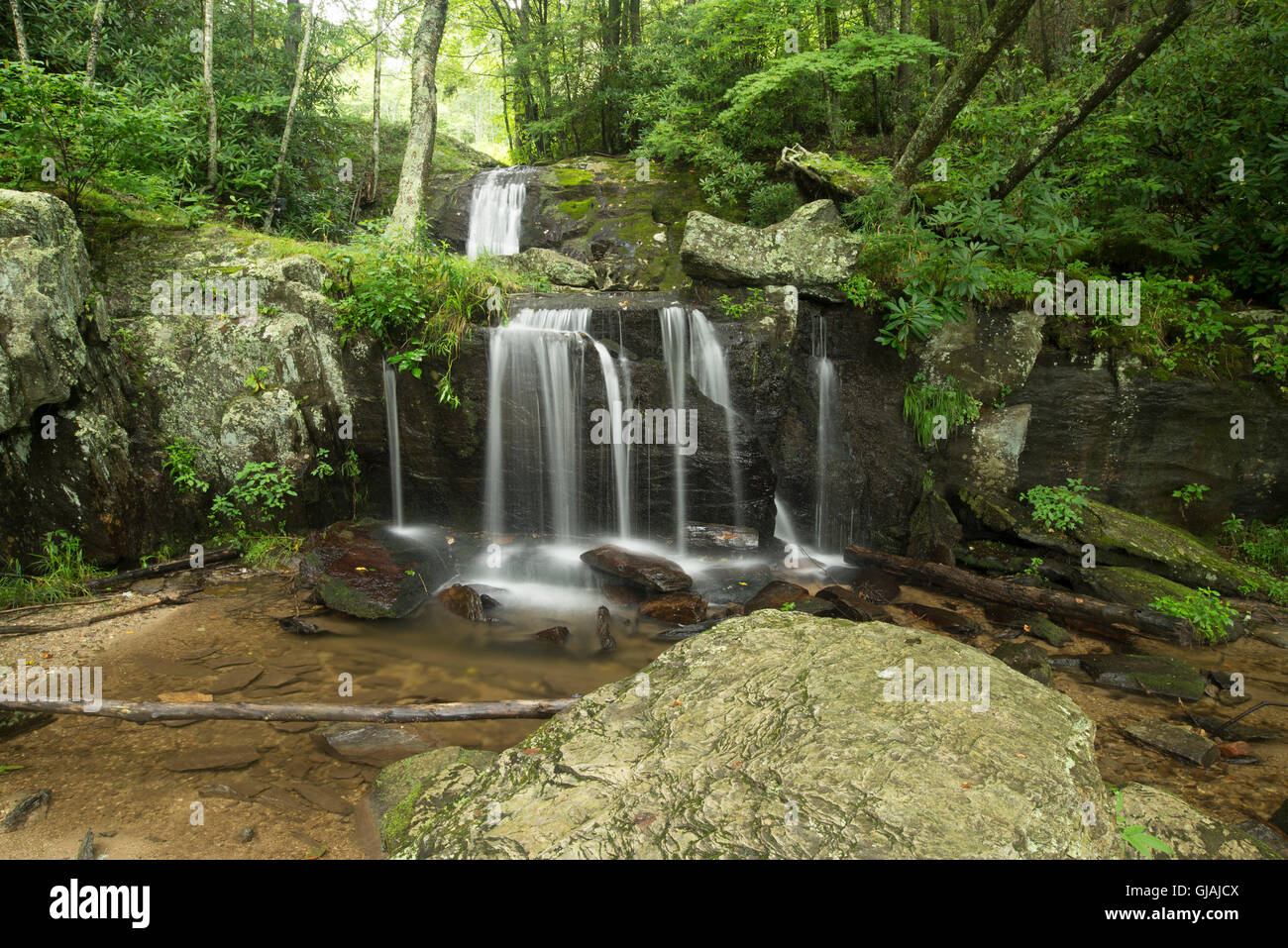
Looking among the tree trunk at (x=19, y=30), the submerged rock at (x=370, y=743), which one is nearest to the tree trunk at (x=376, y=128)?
the tree trunk at (x=19, y=30)

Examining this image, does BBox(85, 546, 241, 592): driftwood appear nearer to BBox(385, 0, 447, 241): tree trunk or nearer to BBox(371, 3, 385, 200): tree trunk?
BBox(385, 0, 447, 241): tree trunk

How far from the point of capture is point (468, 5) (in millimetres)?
21344

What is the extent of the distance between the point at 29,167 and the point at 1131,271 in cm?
1341

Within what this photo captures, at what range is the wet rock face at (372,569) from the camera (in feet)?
21.2

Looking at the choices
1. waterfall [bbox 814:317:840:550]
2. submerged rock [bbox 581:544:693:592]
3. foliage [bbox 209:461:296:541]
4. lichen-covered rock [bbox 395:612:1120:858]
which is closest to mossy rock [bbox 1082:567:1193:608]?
waterfall [bbox 814:317:840:550]

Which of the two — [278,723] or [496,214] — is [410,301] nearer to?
[278,723]

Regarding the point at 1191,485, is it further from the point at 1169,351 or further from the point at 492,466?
the point at 492,466

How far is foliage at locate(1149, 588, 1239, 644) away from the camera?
6.27 m

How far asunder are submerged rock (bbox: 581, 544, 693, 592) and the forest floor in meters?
0.79

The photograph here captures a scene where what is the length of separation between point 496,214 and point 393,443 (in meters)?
7.34

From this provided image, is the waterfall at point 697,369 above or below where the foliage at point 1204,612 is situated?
above

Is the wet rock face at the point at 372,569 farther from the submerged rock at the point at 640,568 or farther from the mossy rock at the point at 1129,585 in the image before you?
the mossy rock at the point at 1129,585

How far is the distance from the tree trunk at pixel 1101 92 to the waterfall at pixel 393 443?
854 cm

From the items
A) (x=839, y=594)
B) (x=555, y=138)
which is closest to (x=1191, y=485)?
(x=839, y=594)
